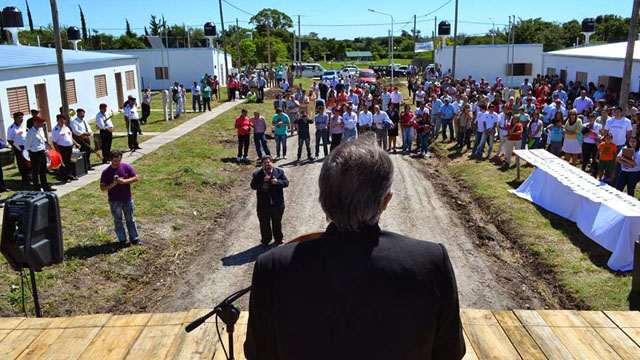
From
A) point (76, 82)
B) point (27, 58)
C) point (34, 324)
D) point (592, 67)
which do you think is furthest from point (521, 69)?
point (34, 324)

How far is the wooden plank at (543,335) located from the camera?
170 inches

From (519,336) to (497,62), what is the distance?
151 ft

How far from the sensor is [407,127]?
752 inches

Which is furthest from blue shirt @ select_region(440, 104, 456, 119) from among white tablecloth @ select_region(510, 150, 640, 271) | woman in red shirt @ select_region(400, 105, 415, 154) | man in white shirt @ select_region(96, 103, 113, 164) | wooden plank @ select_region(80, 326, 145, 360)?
wooden plank @ select_region(80, 326, 145, 360)

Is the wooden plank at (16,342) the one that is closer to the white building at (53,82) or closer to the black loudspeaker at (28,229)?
the black loudspeaker at (28,229)

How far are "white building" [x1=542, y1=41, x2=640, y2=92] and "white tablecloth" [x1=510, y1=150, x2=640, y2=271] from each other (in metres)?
14.4

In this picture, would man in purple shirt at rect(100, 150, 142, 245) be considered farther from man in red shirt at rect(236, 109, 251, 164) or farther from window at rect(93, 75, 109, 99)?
window at rect(93, 75, 109, 99)

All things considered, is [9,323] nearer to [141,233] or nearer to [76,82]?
[141,233]

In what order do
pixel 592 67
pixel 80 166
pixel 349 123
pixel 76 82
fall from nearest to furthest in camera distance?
pixel 80 166 → pixel 349 123 → pixel 76 82 → pixel 592 67

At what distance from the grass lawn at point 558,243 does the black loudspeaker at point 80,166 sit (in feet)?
33.2

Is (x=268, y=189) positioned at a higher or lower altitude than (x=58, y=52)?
lower

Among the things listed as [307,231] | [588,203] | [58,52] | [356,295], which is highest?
[58,52]

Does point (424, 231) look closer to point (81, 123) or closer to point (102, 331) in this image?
point (102, 331)

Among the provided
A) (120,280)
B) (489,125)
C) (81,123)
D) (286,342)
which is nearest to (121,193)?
(120,280)
